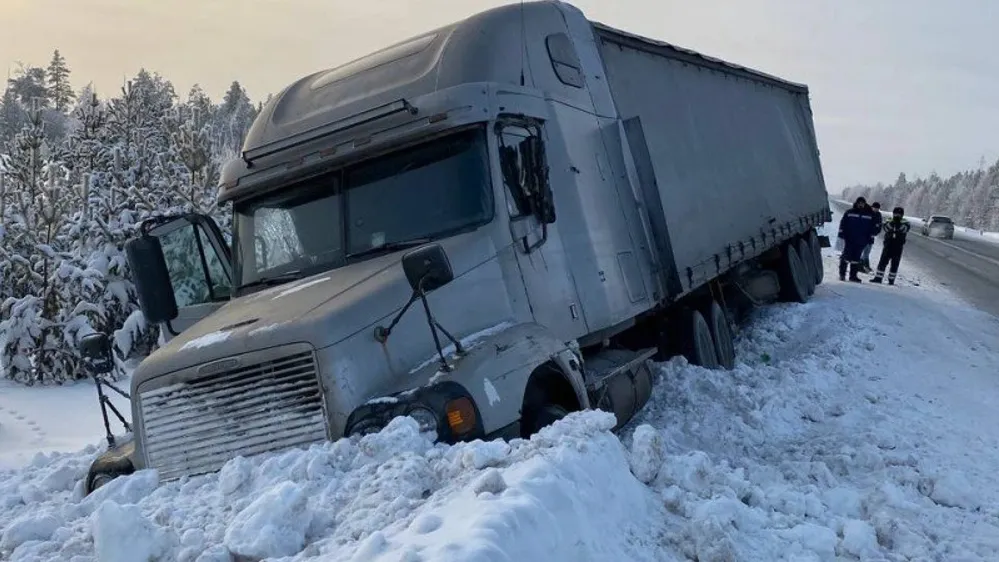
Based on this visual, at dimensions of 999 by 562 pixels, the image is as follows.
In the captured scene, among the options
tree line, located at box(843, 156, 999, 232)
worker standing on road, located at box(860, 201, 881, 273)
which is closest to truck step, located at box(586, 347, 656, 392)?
worker standing on road, located at box(860, 201, 881, 273)

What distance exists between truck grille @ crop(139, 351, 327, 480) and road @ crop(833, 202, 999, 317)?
14.2m

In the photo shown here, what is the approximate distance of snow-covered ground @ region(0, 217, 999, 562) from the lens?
3.38 metres

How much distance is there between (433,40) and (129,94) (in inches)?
739

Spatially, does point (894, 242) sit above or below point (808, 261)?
below

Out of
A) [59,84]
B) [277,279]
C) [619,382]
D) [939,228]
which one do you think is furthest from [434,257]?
[59,84]

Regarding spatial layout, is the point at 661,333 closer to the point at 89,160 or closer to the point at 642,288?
the point at 642,288

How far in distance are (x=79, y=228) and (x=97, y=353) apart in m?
11.6

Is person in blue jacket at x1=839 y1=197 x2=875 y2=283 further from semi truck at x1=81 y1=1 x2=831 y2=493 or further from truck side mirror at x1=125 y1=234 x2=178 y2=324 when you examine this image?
truck side mirror at x1=125 y1=234 x2=178 y2=324

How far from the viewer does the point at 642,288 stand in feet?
25.8

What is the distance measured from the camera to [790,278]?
14.1 m

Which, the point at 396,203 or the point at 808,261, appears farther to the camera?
the point at 808,261

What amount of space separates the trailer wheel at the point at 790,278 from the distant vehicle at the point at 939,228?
3719 cm

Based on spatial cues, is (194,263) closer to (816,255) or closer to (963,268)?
(816,255)

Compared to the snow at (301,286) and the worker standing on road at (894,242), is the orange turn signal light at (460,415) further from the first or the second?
the worker standing on road at (894,242)
